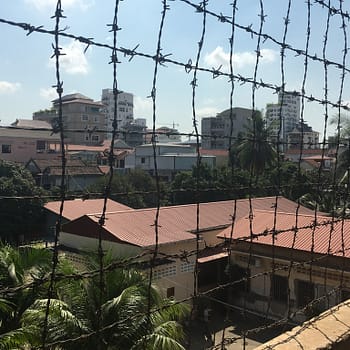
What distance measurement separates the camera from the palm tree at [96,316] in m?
3.77

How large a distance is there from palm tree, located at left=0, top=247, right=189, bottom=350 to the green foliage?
466 inches

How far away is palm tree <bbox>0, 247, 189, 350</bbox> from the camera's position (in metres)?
3.77

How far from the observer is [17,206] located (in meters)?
17.2

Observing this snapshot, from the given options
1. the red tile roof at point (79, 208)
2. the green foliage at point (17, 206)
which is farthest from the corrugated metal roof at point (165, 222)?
the green foliage at point (17, 206)

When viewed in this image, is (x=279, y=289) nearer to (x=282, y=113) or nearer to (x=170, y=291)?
(x=170, y=291)

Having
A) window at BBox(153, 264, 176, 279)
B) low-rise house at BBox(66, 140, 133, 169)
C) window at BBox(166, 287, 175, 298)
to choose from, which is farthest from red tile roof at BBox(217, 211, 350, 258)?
low-rise house at BBox(66, 140, 133, 169)

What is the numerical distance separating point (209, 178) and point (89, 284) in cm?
1625

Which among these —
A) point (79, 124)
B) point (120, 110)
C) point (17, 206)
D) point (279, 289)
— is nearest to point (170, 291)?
point (279, 289)

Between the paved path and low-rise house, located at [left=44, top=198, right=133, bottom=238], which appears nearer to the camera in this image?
the paved path

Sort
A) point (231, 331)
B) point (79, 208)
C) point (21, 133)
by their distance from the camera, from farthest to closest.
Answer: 1. point (79, 208)
2. point (21, 133)
3. point (231, 331)

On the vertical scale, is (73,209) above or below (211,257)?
above

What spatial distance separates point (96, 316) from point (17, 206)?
1460cm

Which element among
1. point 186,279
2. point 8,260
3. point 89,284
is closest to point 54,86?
point 89,284

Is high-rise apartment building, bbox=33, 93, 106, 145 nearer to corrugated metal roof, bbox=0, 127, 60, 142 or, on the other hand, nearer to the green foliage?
corrugated metal roof, bbox=0, 127, 60, 142
